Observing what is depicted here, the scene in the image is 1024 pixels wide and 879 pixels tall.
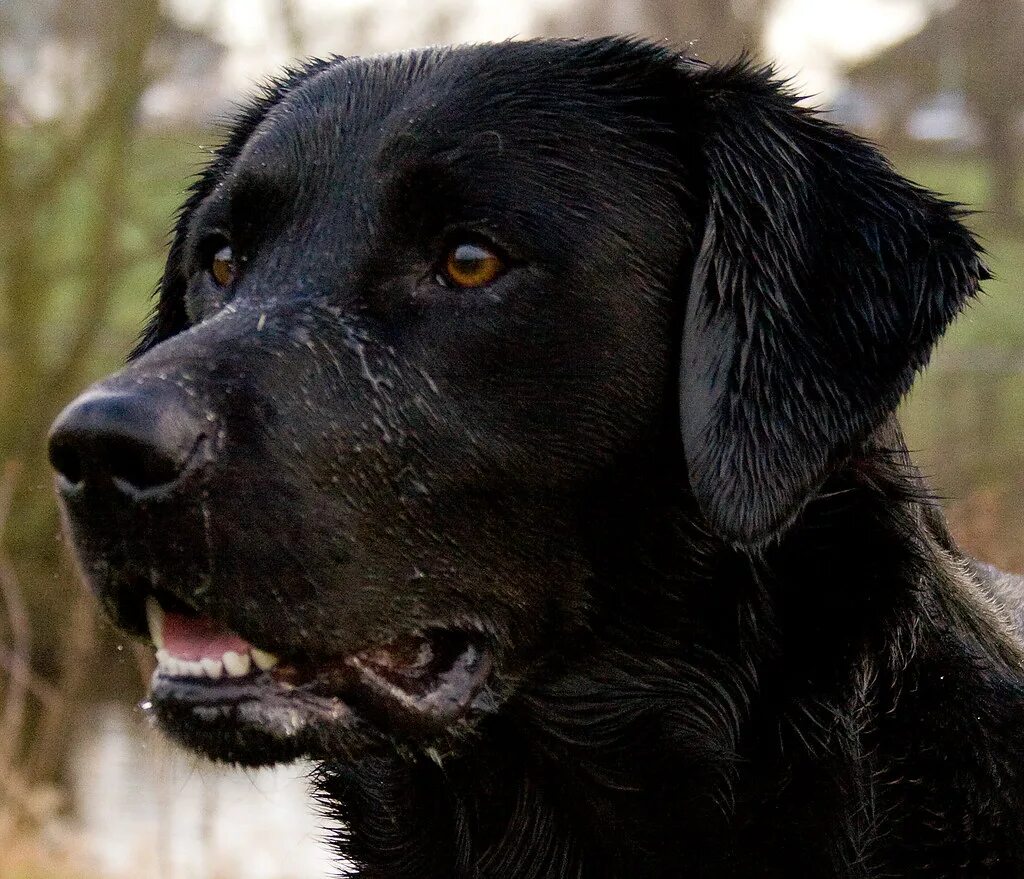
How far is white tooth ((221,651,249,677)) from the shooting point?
7.39 feet

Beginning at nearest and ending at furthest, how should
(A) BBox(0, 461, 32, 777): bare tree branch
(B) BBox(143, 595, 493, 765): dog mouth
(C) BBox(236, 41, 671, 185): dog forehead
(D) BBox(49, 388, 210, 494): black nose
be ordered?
(D) BBox(49, 388, 210, 494): black nose
(B) BBox(143, 595, 493, 765): dog mouth
(C) BBox(236, 41, 671, 185): dog forehead
(A) BBox(0, 461, 32, 777): bare tree branch

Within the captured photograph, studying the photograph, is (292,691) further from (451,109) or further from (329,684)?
(451,109)

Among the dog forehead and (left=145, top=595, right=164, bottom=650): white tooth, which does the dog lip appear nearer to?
(left=145, top=595, right=164, bottom=650): white tooth

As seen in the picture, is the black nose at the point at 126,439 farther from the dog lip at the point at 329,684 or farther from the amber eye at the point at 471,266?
the amber eye at the point at 471,266

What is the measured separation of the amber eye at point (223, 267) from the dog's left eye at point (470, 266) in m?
0.52

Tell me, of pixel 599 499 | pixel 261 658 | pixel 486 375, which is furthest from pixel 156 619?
pixel 599 499

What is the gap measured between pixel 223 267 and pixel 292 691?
3.27ft

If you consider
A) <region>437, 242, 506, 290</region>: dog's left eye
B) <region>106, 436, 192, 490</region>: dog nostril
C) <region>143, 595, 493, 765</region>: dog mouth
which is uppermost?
<region>437, 242, 506, 290</region>: dog's left eye

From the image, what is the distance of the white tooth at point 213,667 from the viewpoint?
7.35 feet

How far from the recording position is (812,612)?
249 centimetres

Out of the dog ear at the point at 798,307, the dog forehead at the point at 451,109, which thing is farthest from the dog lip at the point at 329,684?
the dog forehead at the point at 451,109

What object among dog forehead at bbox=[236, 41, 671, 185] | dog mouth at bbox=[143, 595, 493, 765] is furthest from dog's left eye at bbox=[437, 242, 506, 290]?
dog mouth at bbox=[143, 595, 493, 765]

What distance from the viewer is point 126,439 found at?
6.66 ft

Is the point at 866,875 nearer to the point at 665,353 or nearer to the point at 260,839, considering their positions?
the point at 665,353
